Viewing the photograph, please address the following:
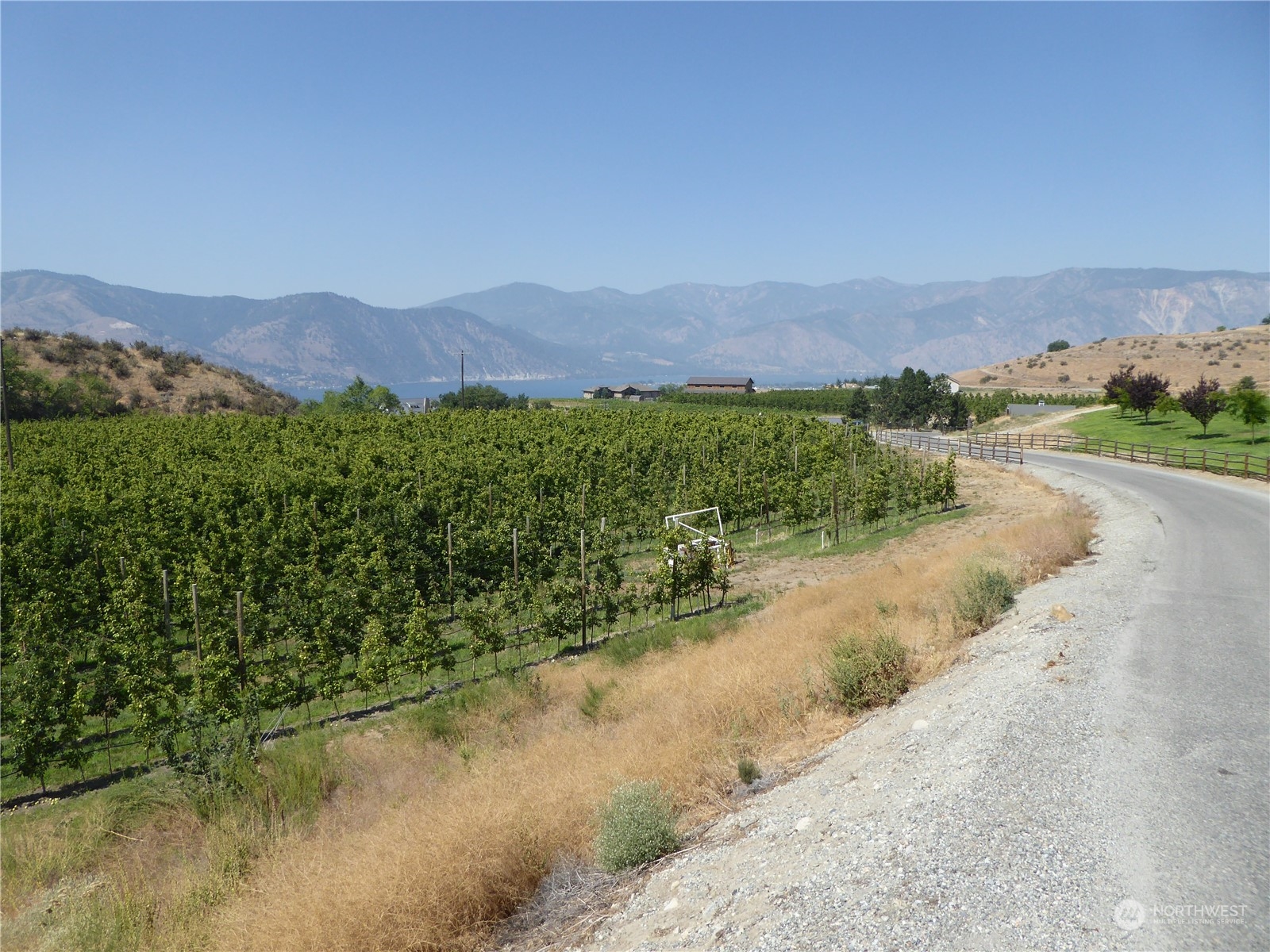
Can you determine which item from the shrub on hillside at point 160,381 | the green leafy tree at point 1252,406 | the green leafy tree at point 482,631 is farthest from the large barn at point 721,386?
the green leafy tree at point 482,631

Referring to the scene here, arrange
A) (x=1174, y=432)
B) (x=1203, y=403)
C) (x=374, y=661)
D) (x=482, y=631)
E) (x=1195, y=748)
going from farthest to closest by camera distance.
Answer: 1. (x=1174, y=432)
2. (x=1203, y=403)
3. (x=482, y=631)
4. (x=374, y=661)
5. (x=1195, y=748)

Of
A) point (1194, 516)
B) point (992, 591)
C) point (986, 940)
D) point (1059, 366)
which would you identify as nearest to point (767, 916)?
point (986, 940)

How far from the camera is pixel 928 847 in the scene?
6.37 metres

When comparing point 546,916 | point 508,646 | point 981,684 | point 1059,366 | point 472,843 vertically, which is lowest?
point 508,646

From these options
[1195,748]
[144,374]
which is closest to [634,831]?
[1195,748]

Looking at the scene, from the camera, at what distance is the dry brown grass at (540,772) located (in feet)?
22.4

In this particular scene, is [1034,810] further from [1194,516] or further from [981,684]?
[1194,516]

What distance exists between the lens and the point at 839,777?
27.6ft

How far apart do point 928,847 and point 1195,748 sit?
12.0ft

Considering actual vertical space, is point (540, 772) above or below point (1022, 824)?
below

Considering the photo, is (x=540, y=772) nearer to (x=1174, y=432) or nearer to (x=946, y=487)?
(x=946, y=487)

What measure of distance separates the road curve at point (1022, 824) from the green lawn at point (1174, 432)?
125ft

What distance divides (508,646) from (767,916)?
16172mm

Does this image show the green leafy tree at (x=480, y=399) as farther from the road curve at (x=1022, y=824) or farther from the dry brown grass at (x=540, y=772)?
the road curve at (x=1022, y=824)
